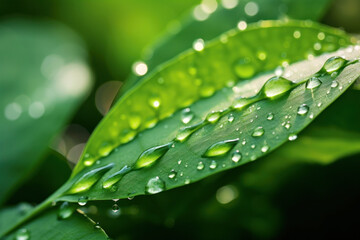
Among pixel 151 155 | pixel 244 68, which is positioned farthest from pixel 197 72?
pixel 151 155

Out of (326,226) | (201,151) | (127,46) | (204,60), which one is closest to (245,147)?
(201,151)

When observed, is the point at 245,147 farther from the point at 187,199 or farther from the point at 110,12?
the point at 110,12

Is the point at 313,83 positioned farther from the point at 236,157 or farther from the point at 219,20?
the point at 219,20

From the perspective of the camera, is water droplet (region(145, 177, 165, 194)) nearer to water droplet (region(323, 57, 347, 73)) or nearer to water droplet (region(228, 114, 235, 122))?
water droplet (region(228, 114, 235, 122))

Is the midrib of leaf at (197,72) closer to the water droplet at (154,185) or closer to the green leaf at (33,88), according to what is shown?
the water droplet at (154,185)

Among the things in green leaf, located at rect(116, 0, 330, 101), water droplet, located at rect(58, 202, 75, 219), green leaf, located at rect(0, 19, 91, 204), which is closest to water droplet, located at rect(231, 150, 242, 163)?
water droplet, located at rect(58, 202, 75, 219)
